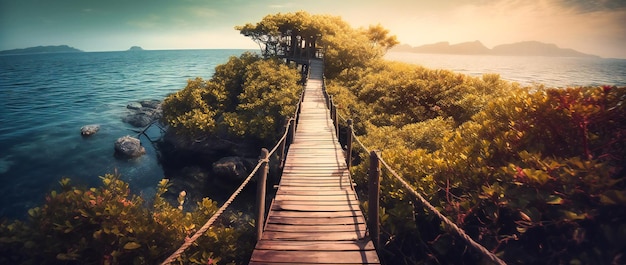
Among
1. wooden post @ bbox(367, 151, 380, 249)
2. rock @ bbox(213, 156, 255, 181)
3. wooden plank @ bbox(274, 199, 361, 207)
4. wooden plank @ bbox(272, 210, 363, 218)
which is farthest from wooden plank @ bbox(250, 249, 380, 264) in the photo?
rock @ bbox(213, 156, 255, 181)

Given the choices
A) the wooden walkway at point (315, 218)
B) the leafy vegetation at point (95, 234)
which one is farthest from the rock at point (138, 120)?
the leafy vegetation at point (95, 234)

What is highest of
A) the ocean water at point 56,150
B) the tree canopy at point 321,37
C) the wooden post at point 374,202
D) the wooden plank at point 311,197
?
the tree canopy at point 321,37

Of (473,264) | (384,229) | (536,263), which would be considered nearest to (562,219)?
(536,263)

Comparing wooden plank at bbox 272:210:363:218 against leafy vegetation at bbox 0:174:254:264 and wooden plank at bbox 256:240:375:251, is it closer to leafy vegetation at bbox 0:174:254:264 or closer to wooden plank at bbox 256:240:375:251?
wooden plank at bbox 256:240:375:251

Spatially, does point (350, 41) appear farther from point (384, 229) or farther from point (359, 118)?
point (384, 229)

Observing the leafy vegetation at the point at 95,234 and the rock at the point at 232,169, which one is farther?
the rock at the point at 232,169

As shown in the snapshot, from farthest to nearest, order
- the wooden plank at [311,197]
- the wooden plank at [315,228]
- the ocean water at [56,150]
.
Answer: the ocean water at [56,150]
the wooden plank at [311,197]
the wooden plank at [315,228]

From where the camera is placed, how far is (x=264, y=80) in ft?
61.0

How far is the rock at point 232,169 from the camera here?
49.1ft

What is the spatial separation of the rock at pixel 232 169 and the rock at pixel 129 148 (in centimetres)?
790

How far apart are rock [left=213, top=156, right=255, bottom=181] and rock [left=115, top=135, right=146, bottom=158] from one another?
790cm

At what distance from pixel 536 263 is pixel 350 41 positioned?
934 inches

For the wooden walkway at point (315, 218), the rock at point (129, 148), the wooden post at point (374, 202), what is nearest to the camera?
the wooden walkway at point (315, 218)

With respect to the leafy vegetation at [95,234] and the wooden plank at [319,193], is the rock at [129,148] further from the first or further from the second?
the wooden plank at [319,193]
